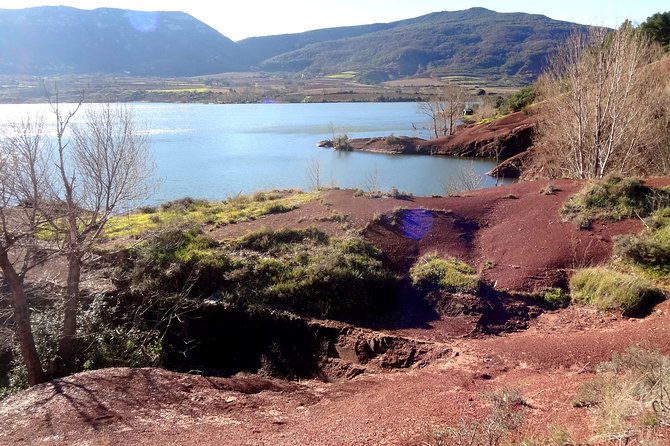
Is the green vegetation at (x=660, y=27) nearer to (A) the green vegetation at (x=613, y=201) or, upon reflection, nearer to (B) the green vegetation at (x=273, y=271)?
(A) the green vegetation at (x=613, y=201)

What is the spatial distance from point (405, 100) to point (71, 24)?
3271 inches

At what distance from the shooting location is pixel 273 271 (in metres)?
12.0

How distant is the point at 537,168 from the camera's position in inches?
1275

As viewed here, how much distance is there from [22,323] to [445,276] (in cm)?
825

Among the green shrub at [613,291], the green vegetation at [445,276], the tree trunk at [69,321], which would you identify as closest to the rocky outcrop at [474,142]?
the green vegetation at [445,276]

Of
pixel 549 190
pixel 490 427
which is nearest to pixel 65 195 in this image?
pixel 490 427

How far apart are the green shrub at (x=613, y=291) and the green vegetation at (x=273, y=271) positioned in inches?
154

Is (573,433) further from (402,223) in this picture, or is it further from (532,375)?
(402,223)

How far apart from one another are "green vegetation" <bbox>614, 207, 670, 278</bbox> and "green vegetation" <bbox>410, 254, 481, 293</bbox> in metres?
3.20

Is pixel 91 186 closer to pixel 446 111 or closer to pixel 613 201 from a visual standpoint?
pixel 613 201

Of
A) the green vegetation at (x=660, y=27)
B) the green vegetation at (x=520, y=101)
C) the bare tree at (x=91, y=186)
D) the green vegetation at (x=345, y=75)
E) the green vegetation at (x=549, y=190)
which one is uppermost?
the green vegetation at (x=345, y=75)

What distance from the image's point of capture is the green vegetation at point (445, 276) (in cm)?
1132

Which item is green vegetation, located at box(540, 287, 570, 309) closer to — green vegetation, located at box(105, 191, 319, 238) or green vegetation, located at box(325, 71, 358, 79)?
green vegetation, located at box(105, 191, 319, 238)

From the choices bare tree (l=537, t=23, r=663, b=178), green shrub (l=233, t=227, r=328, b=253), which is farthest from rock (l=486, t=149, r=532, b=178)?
green shrub (l=233, t=227, r=328, b=253)
